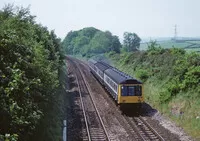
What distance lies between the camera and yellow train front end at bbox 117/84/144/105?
80.4 feet

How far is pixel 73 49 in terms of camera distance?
14600 centimetres

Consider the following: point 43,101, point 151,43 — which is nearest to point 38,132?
point 43,101

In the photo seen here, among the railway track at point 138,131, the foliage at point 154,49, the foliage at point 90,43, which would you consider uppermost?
the foliage at point 90,43

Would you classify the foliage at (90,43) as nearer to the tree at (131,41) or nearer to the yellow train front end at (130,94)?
the tree at (131,41)

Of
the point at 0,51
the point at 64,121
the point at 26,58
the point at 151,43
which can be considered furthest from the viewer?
the point at 151,43

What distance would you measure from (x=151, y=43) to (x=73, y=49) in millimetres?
99870

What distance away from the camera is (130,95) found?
967 inches

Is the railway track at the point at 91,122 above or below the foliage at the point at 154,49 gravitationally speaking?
below

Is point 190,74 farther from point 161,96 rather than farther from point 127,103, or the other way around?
point 127,103

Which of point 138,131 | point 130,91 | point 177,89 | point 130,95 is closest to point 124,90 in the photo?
point 130,91

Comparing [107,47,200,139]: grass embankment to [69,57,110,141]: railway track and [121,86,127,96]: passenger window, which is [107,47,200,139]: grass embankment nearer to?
[121,86,127,96]: passenger window

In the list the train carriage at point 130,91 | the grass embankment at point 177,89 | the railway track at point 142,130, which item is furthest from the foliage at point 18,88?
the grass embankment at point 177,89

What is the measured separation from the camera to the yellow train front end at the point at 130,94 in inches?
965

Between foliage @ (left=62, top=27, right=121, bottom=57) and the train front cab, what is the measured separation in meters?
85.0
